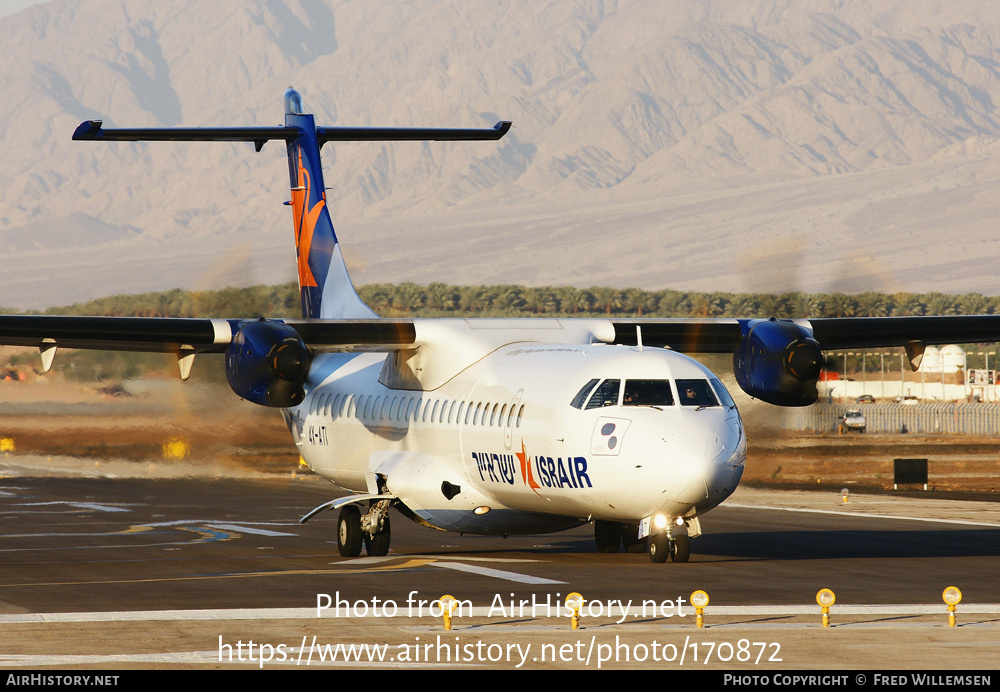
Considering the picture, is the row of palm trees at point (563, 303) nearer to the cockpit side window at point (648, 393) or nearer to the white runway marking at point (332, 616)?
the cockpit side window at point (648, 393)

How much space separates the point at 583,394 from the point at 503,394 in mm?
2037

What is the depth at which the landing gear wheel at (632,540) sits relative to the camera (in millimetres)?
22266

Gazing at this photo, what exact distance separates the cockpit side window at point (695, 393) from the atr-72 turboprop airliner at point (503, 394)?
2cm

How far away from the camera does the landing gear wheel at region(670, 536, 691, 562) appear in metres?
19.6

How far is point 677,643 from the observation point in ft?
43.7

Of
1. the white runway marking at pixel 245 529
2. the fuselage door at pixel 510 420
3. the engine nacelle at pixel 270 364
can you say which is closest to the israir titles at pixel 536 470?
the fuselage door at pixel 510 420

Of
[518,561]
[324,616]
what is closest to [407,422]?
[518,561]

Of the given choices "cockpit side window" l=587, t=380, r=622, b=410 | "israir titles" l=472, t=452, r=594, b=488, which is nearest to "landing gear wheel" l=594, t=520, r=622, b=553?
"israir titles" l=472, t=452, r=594, b=488

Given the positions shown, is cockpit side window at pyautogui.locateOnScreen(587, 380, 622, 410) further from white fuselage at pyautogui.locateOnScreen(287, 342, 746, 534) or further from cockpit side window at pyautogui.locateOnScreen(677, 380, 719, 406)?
cockpit side window at pyautogui.locateOnScreen(677, 380, 719, 406)

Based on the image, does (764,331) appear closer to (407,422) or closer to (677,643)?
(407,422)

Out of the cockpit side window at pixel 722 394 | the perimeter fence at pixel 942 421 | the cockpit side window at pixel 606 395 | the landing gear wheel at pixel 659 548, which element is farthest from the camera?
the perimeter fence at pixel 942 421

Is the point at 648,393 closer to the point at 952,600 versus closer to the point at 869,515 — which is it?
the point at 952,600

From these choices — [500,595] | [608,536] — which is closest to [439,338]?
[608,536]
